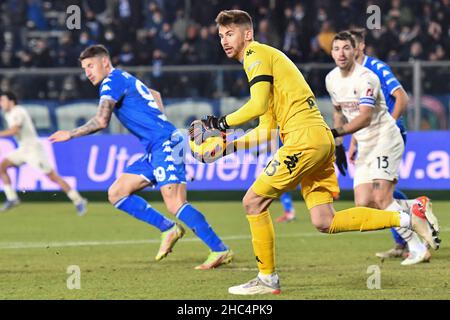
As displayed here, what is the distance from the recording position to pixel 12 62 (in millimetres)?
22953

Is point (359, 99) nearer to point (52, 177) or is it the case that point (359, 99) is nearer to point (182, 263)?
point (182, 263)

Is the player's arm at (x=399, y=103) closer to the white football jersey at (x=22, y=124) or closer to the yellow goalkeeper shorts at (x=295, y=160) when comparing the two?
the yellow goalkeeper shorts at (x=295, y=160)

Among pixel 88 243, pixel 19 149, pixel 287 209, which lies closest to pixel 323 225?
pixel 88 243

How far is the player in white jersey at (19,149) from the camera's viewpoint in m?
17.4

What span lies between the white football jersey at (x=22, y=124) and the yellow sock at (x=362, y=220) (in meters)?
10.2

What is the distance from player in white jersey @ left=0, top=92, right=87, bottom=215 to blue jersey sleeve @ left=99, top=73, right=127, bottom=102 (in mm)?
6752

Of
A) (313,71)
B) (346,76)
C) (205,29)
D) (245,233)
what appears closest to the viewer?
(346,76)

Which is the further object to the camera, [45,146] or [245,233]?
[45,146]

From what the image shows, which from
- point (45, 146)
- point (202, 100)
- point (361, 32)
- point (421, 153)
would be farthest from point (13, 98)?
point (361, 32)

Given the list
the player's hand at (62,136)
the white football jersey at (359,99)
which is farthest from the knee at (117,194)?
the white football jersey at (359,99)

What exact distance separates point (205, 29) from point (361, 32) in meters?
12.0

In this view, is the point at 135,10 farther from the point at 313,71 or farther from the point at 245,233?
the point at 245,233

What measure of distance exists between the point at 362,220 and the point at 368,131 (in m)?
2.59

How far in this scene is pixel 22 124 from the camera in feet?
58.1
